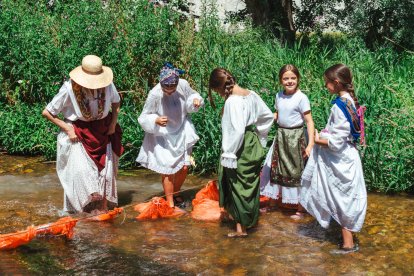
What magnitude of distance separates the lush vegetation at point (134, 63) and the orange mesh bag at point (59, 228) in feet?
8.54

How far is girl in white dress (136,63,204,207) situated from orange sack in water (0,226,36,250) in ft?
5.04

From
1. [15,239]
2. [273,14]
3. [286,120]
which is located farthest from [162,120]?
[273,14]

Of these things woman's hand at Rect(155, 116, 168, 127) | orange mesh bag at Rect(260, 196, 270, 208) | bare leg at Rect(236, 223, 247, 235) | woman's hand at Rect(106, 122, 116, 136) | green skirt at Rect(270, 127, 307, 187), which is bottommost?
bare leg at Rect(236, 223, 247, 235)

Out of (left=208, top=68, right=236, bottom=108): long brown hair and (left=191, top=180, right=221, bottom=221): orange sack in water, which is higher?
(left=208, top=68, right=236, bottom=108): long brown hair

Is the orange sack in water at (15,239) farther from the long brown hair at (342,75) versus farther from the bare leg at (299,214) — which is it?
the long brown hair at (342,75)

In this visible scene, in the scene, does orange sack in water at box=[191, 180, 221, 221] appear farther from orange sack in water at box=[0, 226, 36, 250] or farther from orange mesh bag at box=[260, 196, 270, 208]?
orange sack in water at box=[0, 226, 36, 250]

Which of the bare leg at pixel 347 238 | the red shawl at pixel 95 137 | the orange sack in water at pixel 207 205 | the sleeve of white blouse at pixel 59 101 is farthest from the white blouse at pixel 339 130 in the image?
the sleeve of white blouse at pixel 59 101

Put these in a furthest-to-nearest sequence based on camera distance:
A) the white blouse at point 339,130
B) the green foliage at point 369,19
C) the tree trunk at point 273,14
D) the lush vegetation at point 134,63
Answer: the tree trunk at point 273,14, the green foliage at point 369,19, the lush vegetation at point 134,63, the white blouse at point 339,130

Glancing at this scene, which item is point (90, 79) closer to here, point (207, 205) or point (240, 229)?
point (207, 205)

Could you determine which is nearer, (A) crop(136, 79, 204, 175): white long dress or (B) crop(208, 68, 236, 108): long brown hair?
(B) crop(208, 68, 236, 108): long brown hair

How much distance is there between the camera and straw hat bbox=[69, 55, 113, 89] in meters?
5.78

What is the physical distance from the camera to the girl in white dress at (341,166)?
5094 mm

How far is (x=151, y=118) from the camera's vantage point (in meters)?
6.20

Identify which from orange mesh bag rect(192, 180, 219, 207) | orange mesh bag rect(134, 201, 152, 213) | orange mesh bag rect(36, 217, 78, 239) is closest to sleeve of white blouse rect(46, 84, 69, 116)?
orange mesh bag rect(36, 217, 78, 239)
